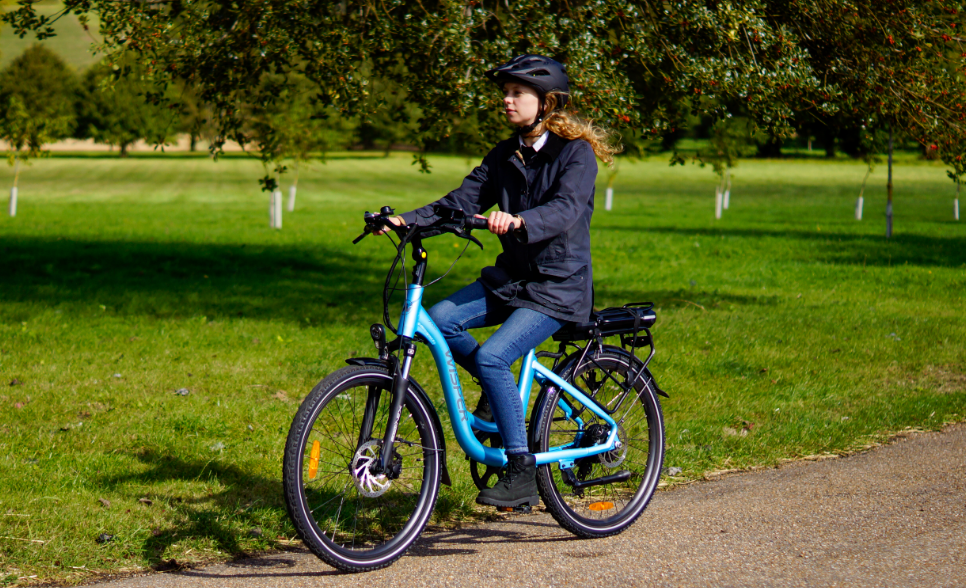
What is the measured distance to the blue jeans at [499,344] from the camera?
155 inches

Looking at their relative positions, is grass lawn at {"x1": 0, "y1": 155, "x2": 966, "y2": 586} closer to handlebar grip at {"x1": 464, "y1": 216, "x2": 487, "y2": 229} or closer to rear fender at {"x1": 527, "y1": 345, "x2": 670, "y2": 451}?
rear fender at {"x1": 527, "y1": 345, "x2": 670, "y2": 451}

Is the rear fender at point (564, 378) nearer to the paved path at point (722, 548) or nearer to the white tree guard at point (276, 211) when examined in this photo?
the paved path at point (722, 548)

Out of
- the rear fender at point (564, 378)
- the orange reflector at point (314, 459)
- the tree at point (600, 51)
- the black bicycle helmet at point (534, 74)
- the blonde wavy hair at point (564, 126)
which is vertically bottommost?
the orange reflector at point (314, 459)

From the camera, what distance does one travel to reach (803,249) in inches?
775

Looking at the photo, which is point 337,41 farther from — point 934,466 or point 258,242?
point 258,242

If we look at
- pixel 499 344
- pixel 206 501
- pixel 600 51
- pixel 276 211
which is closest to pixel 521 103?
pixel 499 344

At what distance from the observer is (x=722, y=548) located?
13.4ft

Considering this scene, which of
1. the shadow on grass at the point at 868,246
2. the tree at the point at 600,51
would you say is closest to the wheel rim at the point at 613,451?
the tree at the point at 600,51

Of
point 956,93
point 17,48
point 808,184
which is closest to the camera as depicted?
point 956,93

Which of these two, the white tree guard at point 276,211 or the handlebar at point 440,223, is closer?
the handlebar at point 440,223

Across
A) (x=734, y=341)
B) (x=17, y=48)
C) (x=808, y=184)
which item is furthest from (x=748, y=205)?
(x=17, y=48)

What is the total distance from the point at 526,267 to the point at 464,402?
2.08 ft

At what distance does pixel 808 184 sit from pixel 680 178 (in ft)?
38.3

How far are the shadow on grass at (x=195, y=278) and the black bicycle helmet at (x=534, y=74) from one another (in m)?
6.79
